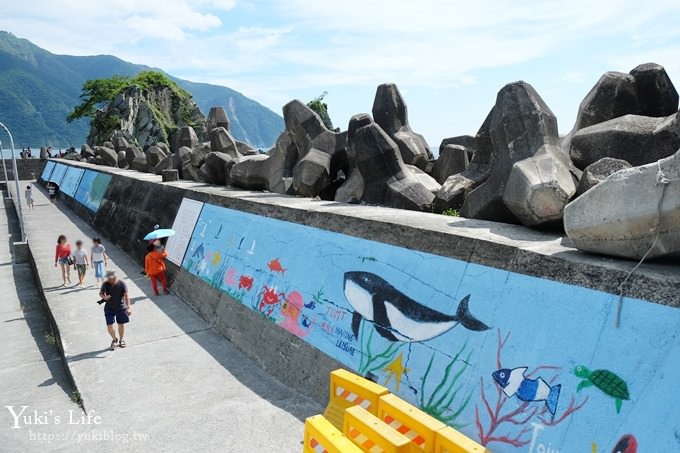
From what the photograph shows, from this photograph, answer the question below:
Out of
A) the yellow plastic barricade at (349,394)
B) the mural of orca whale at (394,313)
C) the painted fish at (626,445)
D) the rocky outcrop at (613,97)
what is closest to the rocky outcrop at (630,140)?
the rocky outcrop at (613,97)

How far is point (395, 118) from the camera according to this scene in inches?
377

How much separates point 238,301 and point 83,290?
14.5 ft

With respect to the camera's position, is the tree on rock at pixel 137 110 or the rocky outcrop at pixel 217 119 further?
the tree on rock at pixel 137 110

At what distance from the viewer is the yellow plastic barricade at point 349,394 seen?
13.1ft

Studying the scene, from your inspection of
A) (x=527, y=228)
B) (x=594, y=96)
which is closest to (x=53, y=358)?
(x=527, y=228)

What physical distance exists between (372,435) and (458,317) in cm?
123

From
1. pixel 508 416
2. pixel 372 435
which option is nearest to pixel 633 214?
pixel 508 416

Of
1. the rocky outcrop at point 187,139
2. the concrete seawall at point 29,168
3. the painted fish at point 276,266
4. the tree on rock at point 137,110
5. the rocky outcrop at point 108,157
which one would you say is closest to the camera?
the painted fish at point 276,266

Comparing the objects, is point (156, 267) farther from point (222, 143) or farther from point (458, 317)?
point (458, 317)

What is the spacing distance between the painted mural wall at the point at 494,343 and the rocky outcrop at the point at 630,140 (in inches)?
93.8

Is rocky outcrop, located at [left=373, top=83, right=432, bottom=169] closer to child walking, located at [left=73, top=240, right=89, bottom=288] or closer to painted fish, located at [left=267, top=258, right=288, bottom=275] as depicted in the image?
painted fish, located at [left=267, top=258, right=288, bottom=275]

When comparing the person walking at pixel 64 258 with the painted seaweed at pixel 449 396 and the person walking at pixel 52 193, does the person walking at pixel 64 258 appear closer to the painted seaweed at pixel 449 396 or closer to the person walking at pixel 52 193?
the painted seaweed at pixel 449 396

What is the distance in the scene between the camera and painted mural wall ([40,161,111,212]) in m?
18.2

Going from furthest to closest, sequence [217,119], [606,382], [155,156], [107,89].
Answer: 1. [107,89]
2. [155,156]
3. [217,119]
4. [606,382]
